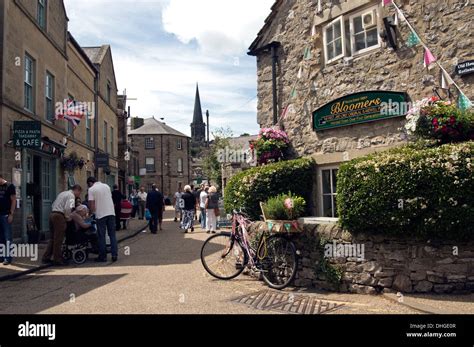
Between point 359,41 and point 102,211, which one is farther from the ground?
point 359,41

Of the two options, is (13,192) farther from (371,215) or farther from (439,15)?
(439,15)

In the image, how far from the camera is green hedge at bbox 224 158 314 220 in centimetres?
795

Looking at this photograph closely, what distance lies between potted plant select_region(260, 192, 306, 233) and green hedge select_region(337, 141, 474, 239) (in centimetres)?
71

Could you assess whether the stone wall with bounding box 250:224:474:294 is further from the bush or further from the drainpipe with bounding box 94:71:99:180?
the drainpipe with bounding box 94:71:99:180

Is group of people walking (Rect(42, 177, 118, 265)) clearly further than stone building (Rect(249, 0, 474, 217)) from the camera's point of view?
Yes

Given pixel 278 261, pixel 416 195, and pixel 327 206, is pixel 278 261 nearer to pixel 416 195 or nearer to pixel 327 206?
pixel 416 195

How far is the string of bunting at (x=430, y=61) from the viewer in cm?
688

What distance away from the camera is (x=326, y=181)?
905 centimetres

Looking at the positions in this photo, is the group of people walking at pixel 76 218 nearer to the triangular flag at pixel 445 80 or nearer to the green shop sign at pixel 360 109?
the green shop sign at pixel 360 109

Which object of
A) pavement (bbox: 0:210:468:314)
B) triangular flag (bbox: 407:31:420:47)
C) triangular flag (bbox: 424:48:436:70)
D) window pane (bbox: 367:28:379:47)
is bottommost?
pavement (bbox: 0:210:468:314)

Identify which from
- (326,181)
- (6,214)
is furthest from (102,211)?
(326,181)

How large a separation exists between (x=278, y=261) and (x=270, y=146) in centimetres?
393

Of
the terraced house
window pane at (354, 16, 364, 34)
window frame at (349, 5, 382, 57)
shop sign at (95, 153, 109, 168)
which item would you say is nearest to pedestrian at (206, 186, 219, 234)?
the terraced house
